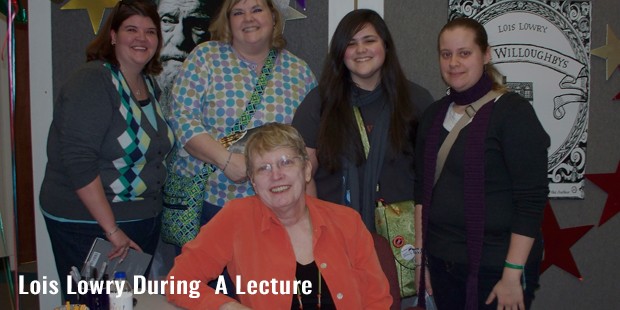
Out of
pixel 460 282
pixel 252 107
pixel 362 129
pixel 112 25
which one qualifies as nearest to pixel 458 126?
pixel 362 129

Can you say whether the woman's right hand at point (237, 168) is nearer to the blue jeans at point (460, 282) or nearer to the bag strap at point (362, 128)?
the bag strap at point (362, 128)

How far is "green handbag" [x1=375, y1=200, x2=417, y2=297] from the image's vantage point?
2.20 meters

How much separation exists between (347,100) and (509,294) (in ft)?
3.15

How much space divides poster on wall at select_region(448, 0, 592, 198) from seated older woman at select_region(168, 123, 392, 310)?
5.15ft

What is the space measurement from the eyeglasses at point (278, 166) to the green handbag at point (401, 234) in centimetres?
61

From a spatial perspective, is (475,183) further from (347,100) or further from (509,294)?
(347,100)

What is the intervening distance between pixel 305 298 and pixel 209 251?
0.33 m

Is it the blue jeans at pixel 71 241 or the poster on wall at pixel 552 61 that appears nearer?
the blue jeans at pixel 71 241

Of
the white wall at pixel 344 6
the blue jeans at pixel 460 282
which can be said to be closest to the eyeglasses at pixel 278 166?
the blue jeans at pixel 460 282

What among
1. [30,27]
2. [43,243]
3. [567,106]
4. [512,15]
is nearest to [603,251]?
[567,106]

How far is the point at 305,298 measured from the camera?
1.69 m

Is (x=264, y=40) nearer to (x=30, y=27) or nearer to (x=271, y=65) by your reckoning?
(x=271, y=65)

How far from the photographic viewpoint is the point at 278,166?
172 centimetres

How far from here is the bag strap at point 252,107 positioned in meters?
2.35
